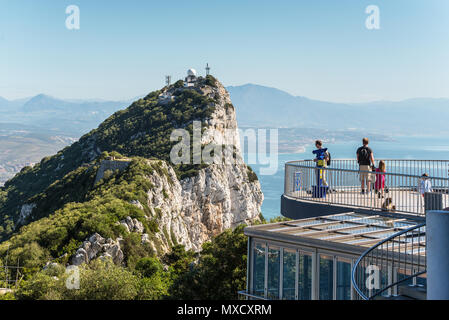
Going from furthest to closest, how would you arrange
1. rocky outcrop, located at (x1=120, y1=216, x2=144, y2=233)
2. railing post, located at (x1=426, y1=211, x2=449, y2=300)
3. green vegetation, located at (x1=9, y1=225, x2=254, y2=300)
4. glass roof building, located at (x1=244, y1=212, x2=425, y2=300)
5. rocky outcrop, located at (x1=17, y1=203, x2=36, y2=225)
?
rocky outcrop, located at (x1=17, y1=203, x2=36, y2=225)
rocky outcrop, located at (x1=120, y1=216, x2=144, y2=233)
green vegetation, located at (x1=9, y1=225, x2=254, y2=300)
glass roof building, located at (x1=244, y1=212, x2=425, y2=300)
railing post, located at (x1=426, y1=211, x2=449, y2=300)

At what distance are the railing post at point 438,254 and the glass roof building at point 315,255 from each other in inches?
102

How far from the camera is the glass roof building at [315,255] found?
13812mm

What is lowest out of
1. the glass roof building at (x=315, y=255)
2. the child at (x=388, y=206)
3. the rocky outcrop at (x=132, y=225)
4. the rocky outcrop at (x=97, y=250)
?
the rocky outcrop at (x=97, y=250)

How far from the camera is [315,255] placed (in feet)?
47.9

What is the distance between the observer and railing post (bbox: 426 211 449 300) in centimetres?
946

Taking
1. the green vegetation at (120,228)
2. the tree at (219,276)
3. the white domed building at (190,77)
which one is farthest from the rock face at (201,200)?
the tree at (219,276)

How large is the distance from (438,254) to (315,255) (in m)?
5.26

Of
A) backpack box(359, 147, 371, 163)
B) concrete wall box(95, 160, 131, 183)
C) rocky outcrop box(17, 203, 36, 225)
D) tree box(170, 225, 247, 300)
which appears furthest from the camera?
rocky outcrop box(17, 203, 36, 225)

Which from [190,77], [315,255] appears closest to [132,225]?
[315,255]

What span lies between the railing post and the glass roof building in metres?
2.58

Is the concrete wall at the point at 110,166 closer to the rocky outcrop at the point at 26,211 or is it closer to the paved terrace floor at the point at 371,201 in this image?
the rocky outcrop at the point at 26,211

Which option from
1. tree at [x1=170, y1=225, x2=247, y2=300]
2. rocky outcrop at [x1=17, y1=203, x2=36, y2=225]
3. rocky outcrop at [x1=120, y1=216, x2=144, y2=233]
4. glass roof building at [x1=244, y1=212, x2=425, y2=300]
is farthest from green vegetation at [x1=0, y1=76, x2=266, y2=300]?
glass roof building at [x1=244, y1=212, x2=425, y2=300]

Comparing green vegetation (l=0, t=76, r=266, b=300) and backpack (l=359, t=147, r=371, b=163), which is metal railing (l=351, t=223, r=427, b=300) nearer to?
backpack (l=359, t=147, r=371, b=163)
